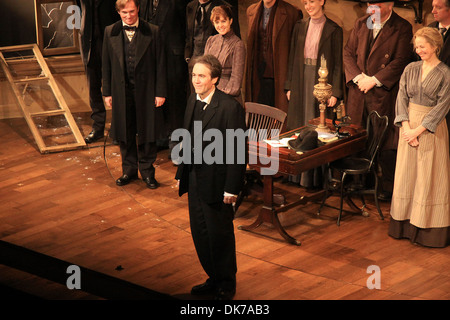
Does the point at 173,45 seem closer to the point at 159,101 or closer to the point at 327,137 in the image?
the point at 159,101

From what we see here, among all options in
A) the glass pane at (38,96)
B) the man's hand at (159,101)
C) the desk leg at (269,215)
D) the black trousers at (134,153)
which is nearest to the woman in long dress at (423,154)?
the desk leg at (269,215)

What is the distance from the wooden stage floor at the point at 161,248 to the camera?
17.2ft

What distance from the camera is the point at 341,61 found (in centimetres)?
670

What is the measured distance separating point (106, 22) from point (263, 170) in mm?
2896

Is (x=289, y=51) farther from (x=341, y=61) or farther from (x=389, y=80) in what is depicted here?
(x=389, y=80)

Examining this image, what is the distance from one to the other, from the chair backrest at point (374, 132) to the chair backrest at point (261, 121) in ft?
2.38

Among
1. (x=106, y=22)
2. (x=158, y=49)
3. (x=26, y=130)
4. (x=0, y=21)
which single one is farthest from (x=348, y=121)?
(x=0, y=21)

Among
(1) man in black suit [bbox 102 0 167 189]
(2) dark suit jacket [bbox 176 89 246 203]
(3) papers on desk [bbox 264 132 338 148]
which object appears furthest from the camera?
(1) man in black suit [bbox 102 0 167 189]

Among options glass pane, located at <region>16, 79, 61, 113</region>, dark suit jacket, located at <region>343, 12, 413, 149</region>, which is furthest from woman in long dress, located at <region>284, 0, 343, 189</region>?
glass pane, located at <region>16, 79, 61, 113</region>

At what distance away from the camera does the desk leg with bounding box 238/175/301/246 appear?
598 centimetres

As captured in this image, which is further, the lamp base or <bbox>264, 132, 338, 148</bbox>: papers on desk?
the lamp base

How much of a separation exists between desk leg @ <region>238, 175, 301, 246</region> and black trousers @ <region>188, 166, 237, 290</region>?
3.36 feet

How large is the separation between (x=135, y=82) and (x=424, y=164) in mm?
2515

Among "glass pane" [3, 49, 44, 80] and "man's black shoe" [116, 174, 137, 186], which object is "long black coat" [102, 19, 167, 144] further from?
"glass pane" [3, 49, 44, 80]
